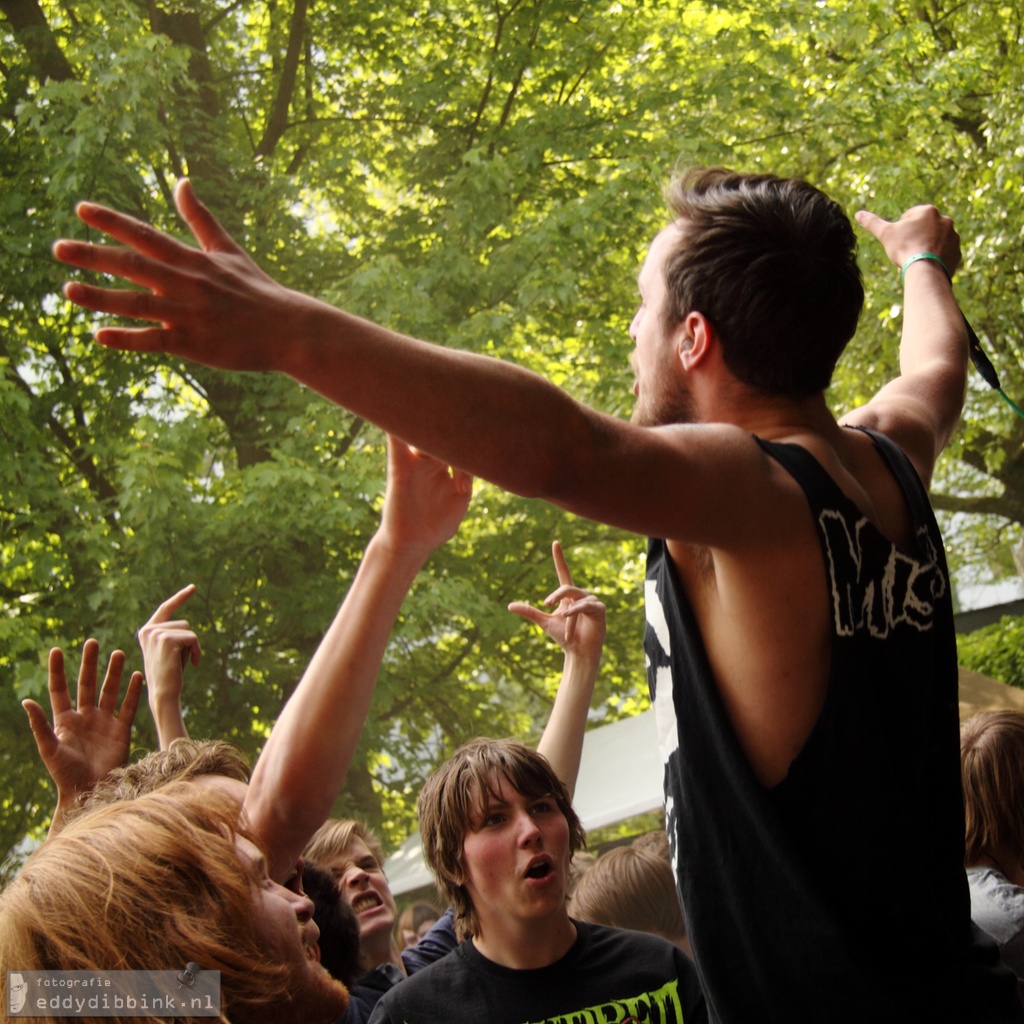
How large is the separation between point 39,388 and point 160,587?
2.09 meters

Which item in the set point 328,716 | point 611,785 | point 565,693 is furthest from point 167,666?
point 611,785

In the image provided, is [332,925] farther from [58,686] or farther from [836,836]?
[836,836]

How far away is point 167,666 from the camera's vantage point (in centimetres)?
226

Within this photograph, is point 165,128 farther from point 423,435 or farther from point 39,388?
point 423,435

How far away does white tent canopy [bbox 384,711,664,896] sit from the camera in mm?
7570

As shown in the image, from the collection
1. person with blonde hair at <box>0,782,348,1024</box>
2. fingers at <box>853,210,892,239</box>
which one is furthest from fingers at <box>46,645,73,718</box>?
fingers at <box>853,210,892,239</box>

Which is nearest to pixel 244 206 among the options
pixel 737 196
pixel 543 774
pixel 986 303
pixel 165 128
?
pixel 165 128

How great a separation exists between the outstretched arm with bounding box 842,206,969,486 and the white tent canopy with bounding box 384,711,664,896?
18.0ft

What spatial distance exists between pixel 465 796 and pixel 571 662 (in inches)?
17.6

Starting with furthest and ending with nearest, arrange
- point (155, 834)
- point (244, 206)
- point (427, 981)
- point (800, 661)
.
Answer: point (244, 206), point (427, 981), point (155, 834), point (800, 661)

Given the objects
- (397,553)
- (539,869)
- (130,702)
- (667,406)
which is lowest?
(539,869)

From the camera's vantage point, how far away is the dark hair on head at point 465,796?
8.77ft

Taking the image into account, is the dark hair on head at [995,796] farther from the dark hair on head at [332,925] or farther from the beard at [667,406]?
the beard at [667,406]

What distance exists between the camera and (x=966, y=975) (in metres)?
1.43
